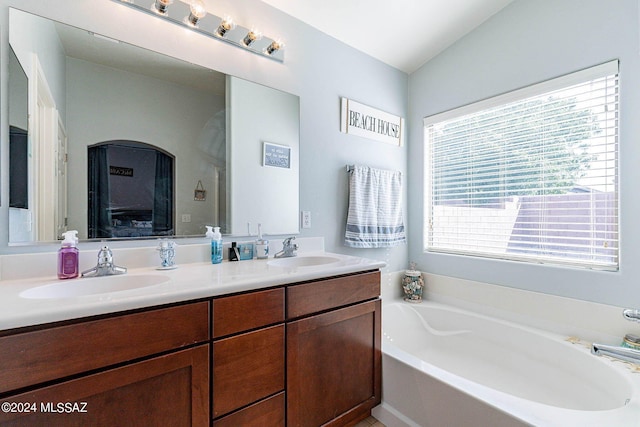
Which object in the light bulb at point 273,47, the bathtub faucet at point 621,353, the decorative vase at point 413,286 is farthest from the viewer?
the decorative vase at point 413,286

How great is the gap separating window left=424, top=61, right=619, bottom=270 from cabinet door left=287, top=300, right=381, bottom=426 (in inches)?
48.7

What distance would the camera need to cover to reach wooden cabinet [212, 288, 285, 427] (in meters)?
1.06

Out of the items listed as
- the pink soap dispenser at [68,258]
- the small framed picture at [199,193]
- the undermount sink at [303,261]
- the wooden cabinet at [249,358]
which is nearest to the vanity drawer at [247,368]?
the wooden cabinet at [249,358]

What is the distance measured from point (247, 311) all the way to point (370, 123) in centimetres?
185

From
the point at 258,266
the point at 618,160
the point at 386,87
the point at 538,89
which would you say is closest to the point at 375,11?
the point at 386,87

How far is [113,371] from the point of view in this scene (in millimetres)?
856

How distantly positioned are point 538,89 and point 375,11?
48.3 inches

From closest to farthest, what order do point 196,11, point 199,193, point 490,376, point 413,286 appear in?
point 196,11 < point 199,193 < point 490,376 < point 413,286

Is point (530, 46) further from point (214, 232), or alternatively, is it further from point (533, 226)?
point (214, 232)

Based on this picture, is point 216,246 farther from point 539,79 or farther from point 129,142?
point 539,79

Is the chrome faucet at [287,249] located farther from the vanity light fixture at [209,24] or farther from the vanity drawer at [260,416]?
the vanity light fixture at [209,24]

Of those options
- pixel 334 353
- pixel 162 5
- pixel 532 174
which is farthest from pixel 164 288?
pixel 532 174

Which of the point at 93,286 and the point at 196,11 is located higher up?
the point at 196,11

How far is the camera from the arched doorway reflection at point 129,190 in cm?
133
